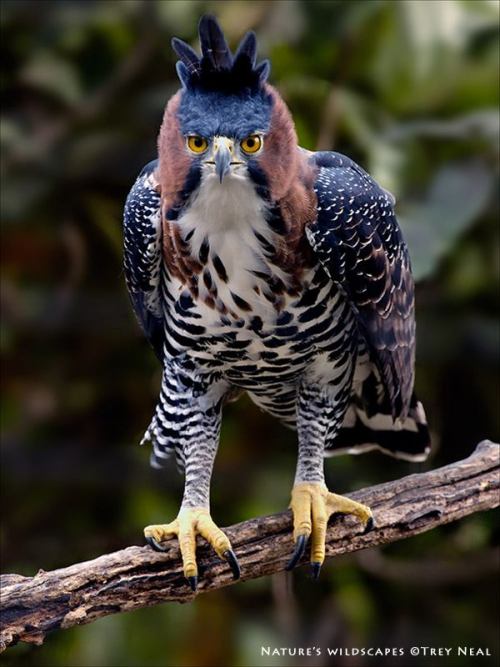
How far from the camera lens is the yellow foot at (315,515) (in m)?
2.63

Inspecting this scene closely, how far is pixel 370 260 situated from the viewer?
261 cm

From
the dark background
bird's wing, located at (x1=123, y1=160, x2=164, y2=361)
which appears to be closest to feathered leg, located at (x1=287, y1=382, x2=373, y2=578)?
bird's wing, located at (x1=123, y1=160, x2=164, y2=361)

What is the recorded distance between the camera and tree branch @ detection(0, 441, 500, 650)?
2363 millimetres

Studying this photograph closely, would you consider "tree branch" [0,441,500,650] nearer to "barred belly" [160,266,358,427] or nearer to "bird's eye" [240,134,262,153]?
"barred belly" [160,266,358,427]

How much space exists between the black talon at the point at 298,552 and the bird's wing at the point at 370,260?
0.51 m

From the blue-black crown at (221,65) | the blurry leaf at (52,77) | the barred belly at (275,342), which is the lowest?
the barred belly at (275,342)

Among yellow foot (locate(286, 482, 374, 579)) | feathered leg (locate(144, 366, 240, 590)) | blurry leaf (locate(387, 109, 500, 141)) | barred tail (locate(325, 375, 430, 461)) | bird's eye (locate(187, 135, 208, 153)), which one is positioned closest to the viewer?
bird's eye (locate(187, 135, 208, 153))

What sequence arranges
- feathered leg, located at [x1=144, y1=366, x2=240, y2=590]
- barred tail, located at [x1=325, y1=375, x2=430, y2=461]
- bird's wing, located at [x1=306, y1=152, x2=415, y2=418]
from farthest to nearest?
barred tail, located at [x1=325, y1=375, x2=430, y2=461] < feathered leg, located at [x1=144, y1=366, x2=240, y2=590] < bird's wing, located at [x1=306, y1=152, x2=415, y2=418]

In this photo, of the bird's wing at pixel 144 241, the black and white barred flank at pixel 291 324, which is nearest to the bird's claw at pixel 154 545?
the black and white barred flank at pixel 291 324

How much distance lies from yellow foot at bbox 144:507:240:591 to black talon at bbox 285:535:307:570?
15 centimetres

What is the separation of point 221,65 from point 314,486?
44.9 inches

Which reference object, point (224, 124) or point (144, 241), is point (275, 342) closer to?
point (144, 241)

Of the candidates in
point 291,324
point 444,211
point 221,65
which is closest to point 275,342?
point 291,324

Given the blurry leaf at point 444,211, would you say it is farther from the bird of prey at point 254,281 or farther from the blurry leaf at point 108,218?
the blurry leaf at point 108,218
